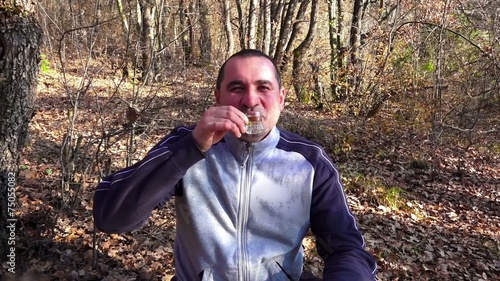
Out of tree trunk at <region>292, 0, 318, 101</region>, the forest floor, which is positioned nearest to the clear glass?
the forest floor

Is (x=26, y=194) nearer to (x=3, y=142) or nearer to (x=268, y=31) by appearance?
(x=3, y=142)

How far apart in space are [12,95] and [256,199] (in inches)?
88.8

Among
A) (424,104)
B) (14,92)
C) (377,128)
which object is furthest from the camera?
(377,128)

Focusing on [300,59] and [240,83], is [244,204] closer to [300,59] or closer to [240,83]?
[240,83]

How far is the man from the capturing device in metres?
1.82

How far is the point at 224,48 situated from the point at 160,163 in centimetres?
946

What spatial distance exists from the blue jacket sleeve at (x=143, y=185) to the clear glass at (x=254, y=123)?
10.8 inches

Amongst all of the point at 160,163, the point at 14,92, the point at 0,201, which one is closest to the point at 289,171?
the point at 160,163

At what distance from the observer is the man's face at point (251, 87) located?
1.79 metres

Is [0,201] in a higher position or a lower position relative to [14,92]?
lower

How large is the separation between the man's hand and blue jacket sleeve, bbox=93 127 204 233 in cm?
7

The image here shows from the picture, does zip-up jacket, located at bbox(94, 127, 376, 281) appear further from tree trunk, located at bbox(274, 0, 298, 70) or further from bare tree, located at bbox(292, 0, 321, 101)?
tree trunk, located at bbox(274, 0, 298, 70)

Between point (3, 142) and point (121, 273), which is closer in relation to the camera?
point (3, 142)

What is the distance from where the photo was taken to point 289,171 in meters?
1.95
